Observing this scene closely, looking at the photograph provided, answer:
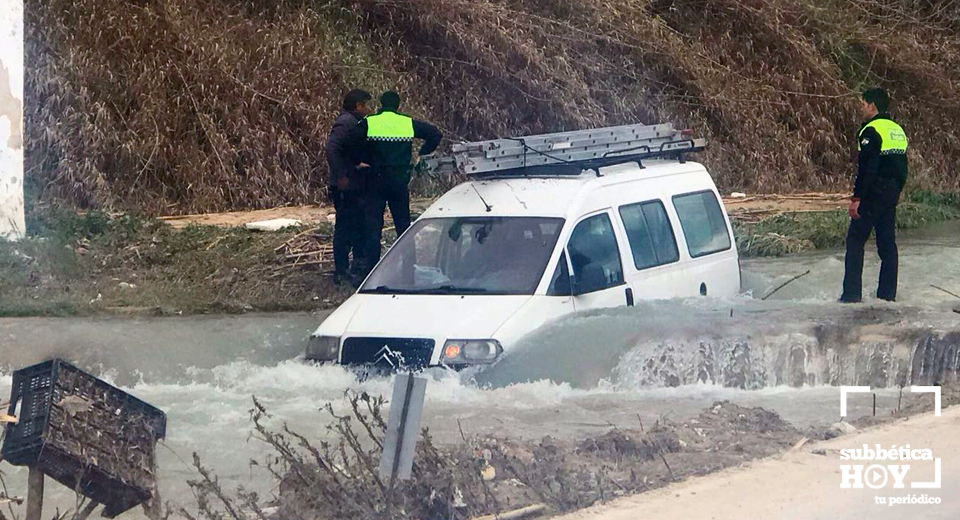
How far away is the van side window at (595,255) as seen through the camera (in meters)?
9.11

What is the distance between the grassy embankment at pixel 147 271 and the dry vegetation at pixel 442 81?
2273 millimetres

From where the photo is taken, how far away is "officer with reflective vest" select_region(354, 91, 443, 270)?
39.5ft

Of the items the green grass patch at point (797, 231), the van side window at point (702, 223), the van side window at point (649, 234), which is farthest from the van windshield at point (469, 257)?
the green grass patch at point (797, 231)

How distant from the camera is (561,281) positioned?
29.4 feet

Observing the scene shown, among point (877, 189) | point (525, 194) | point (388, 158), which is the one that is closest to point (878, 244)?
point (877, 189)

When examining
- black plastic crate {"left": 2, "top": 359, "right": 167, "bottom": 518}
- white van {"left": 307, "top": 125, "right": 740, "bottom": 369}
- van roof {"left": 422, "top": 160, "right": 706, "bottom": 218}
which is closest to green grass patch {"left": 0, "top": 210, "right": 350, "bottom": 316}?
van roof {"left": 422, "top": 160, "right": 706, "bottom": 218}

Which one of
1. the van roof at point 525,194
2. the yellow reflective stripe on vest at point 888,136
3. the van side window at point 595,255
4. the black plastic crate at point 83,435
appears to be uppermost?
the yellow reflective stripe on vest at point 888,136

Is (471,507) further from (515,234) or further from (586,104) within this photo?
(586,104)

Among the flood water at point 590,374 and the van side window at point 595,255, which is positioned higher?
the van side window at point 595,255

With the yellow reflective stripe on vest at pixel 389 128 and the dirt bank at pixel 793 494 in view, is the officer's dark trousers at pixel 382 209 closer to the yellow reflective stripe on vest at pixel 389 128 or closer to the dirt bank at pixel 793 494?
the yellow reflective stripe on vest at pixel 389 128

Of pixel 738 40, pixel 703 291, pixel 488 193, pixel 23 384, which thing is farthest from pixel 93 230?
pixel 738 40

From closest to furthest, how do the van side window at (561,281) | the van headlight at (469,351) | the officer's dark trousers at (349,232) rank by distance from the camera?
1. the van headlight at (469,351)
2. the van side window at (561,281)
3. the officer's dark trousers at (349,232)

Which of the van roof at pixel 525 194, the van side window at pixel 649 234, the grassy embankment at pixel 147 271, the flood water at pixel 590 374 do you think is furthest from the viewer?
the grassy embankment at pixel 147 271

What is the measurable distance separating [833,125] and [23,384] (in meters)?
20.4
